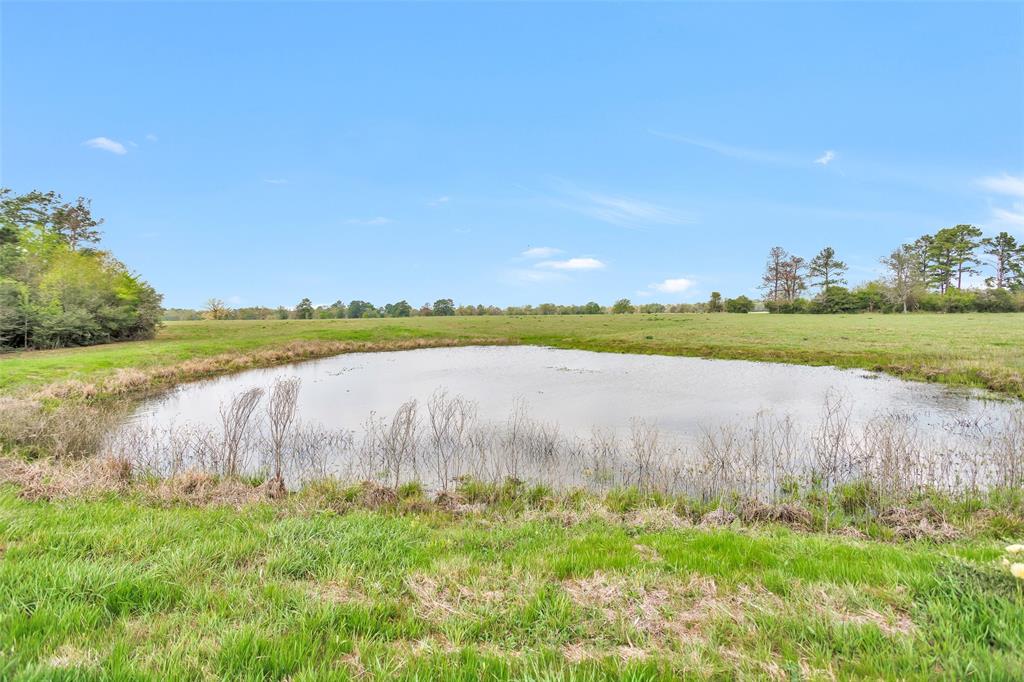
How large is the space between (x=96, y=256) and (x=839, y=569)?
203ft

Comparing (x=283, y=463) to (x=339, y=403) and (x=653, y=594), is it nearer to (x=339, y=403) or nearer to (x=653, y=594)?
(x=339, y=403)

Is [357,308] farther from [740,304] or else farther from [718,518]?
[718,518]

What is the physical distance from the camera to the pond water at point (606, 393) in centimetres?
1478

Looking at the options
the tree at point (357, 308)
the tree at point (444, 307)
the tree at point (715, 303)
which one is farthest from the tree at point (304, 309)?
the tree at point (715, 303)

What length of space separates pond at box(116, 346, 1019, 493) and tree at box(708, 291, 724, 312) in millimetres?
72480

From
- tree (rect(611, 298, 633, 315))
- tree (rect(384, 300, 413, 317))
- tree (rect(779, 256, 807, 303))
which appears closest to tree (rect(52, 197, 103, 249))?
tree (rect(384, 300, 413, 317))

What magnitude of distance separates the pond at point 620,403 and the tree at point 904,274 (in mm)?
71369

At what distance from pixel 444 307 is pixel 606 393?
9202 cm

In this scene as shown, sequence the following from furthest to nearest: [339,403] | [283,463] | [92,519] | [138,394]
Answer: [138,394] → [339,403] → [283,463] → [92,519]

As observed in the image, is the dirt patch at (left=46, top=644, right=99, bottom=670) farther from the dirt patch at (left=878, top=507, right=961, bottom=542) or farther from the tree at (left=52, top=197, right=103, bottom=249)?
the tree at (left=52, top=197, right=103, bottom=249)

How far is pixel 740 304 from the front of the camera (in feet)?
295

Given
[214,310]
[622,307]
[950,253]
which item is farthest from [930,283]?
[214,310]

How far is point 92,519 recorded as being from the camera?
215 inches

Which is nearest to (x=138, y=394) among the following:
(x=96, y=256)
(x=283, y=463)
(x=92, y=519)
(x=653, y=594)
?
(x=283, y=463)
